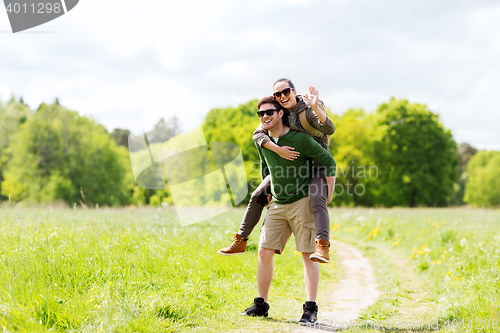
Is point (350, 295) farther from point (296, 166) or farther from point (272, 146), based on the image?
point (272, 146)

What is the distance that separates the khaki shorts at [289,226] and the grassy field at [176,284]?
31.7 inches

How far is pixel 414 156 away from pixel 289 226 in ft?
119

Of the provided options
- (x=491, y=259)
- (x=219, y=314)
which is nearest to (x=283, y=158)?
(x=219, y=314)

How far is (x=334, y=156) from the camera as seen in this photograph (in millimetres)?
36156

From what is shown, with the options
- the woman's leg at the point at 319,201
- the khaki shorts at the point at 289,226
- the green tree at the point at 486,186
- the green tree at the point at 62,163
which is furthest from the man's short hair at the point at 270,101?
the green tree at the point at 486,186

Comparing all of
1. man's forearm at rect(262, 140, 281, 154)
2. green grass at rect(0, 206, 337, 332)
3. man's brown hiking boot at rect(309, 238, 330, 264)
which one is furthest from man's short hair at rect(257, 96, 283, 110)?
green grass at rect(0, 206, 337, 332)

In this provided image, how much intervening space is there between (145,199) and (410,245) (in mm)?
33376

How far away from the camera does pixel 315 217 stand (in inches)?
157

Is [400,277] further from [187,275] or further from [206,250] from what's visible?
[187,275]

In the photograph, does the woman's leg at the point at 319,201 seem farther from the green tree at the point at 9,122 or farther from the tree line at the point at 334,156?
the green tree at the point at 9,122

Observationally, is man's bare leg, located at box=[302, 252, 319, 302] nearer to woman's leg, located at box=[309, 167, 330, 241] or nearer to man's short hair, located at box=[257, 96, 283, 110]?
woman's leg, located at box=[309, 167, 330, 241]

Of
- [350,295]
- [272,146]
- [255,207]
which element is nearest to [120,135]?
[350,295]

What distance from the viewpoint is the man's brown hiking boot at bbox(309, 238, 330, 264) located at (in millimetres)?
3750

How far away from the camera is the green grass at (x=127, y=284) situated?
10.8 ft
